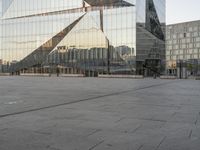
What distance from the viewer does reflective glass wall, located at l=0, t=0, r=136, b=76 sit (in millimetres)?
68375

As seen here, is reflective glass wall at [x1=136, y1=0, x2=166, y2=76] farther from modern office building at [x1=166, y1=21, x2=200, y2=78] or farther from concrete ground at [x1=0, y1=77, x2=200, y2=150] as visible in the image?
modern office building at [x1=166, y1=21, x2=200, y2=78]

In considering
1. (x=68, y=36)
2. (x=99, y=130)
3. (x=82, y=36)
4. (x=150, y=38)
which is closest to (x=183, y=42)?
(x=150, y=38)

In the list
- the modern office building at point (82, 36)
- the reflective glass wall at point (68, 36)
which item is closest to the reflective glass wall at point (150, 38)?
the modern office building at point (82, 36)

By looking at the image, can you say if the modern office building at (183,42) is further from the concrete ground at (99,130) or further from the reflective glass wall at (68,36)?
the concrete ground at (99,130)

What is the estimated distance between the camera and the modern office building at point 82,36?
224 ft

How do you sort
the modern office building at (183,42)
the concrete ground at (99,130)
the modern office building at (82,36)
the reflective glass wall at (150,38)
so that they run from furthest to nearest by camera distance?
the modern office building at (183,42)
the reflective glass wall at (150,38)
the modern office building at (82,36)
the concrete ground at (99,130)

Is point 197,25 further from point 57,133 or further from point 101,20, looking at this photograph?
point 57,133

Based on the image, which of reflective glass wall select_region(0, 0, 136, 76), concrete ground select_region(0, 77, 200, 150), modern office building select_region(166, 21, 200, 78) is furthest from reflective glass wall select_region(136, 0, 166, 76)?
modern office building select_region(166, 21, 200, 78)

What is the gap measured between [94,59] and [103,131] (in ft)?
213

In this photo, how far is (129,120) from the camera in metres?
8.42

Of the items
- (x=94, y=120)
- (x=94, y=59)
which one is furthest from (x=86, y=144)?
(x=94, y=59)

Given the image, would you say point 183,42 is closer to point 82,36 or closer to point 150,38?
point 150,38

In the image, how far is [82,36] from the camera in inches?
2943

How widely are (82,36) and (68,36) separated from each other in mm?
3894
